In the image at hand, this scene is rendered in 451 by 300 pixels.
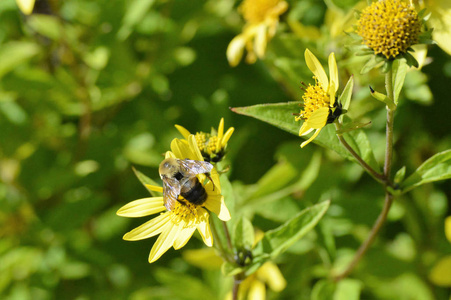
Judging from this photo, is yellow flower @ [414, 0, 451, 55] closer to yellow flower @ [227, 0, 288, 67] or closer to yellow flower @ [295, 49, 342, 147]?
yellow flower @ [295, 49, 342, 147]

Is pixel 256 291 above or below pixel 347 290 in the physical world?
above

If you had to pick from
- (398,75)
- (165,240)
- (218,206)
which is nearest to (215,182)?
(218,206)

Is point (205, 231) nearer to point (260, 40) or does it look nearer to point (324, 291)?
point (324, 291)

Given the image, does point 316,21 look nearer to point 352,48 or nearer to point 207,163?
point 352,48

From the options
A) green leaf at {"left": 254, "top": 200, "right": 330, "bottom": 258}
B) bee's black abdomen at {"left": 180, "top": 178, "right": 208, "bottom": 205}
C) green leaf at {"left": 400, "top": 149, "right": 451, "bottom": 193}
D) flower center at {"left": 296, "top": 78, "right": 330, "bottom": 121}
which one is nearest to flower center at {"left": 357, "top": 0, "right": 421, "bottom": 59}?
flower center at {"left": 296, "top": 78, "right": 330, "bottom": 121}

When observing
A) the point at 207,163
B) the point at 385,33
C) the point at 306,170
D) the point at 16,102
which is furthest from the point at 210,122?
the point at 16,102

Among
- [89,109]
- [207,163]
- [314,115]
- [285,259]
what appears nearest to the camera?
[314,115]
